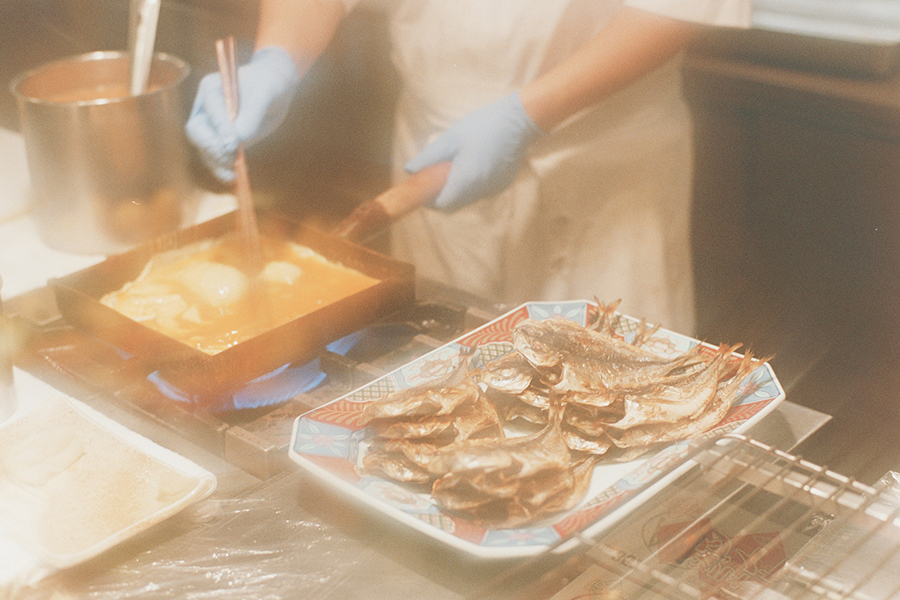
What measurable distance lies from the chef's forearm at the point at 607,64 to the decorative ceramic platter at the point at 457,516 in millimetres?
489

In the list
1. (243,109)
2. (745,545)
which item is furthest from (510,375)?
(243,109)

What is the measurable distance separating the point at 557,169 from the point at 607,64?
0.25 meters

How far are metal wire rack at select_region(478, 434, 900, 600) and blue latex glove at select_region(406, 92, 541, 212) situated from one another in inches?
28.4

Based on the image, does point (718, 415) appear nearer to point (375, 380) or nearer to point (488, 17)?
point (375, 380)

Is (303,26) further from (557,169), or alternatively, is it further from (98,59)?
(557,169)

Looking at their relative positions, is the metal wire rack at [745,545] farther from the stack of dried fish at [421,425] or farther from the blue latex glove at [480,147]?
the blue latex glove at [480,147]

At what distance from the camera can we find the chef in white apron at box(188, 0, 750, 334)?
1426 mm

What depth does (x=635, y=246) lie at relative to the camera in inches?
62.9

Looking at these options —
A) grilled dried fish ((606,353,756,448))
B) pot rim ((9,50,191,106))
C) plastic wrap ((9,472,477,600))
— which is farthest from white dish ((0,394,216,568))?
pot rim ((9,50,191,106))

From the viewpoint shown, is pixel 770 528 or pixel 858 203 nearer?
pixel 770 528

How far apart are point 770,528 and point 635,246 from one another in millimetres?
811

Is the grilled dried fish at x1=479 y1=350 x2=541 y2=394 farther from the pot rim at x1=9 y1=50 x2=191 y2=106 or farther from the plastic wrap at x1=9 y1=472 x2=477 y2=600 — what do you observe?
the pot rim at x1=9 y1=50 x2=191 y2=106

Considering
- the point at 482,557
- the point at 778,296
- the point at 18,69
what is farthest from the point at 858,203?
the point at 18,69

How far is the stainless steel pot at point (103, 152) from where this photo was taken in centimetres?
139
